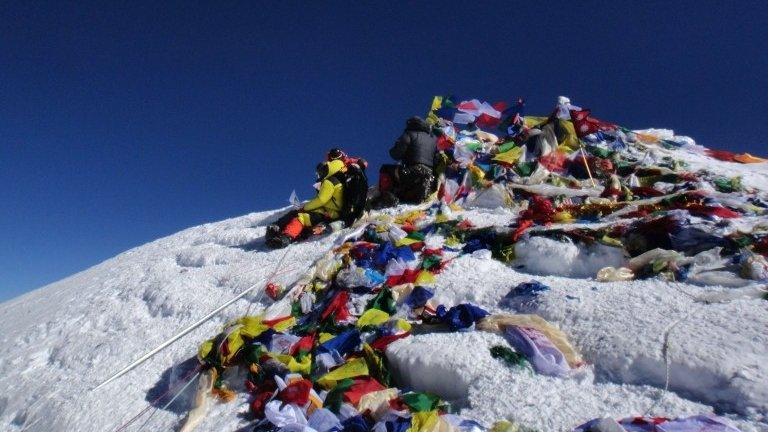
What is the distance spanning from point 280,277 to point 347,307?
171 cm

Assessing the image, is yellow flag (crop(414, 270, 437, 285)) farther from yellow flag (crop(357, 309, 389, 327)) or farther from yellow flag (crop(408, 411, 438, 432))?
yellow flag (crop(408, 411, 438, 432))

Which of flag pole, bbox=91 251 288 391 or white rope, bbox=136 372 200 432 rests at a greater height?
flag pole, bbox=91 251 288 391

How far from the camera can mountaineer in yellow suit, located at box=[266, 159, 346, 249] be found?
26.0 feet

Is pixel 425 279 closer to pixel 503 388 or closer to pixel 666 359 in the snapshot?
pixel 503 388

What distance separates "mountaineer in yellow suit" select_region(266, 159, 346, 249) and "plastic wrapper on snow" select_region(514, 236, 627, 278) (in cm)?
379

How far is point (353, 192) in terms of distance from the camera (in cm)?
841

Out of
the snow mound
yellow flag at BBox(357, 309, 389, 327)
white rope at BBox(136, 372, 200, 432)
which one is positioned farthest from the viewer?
yellow flag at BBox(357, 309, 389, 327)

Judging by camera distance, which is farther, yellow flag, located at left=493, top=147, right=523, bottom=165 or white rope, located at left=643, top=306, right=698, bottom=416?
yellow flag, located at left=493, top=147, right=523, bottom=165

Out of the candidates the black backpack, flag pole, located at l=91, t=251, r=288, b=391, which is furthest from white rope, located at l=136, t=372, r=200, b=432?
the black backpack

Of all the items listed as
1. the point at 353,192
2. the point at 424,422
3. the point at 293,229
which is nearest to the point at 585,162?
the point at 353,192

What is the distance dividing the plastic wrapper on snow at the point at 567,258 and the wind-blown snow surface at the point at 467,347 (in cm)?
2

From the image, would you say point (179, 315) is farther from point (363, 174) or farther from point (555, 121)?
point (555, 121)

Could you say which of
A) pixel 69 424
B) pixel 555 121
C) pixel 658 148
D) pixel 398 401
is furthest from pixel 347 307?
pixel 658 148

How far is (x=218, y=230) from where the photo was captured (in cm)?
1003
